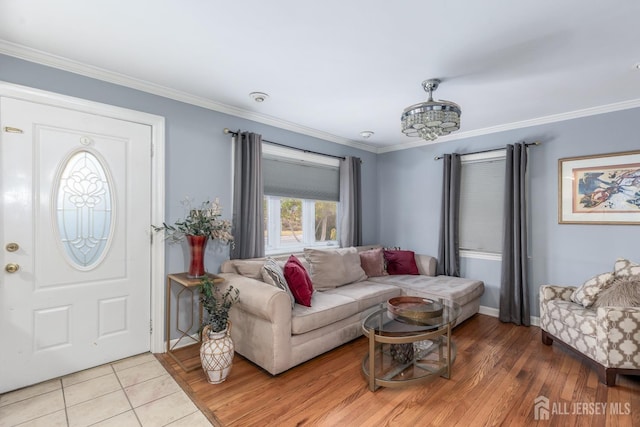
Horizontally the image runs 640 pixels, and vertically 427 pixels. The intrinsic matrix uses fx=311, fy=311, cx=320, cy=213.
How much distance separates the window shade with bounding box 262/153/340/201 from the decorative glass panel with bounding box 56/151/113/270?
5.41 ft

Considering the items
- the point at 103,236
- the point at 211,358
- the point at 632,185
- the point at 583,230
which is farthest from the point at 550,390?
the point at 103,236

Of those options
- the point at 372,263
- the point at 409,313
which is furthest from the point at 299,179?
the point at 409,313

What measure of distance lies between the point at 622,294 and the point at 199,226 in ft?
11.8

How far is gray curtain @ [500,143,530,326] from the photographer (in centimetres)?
365

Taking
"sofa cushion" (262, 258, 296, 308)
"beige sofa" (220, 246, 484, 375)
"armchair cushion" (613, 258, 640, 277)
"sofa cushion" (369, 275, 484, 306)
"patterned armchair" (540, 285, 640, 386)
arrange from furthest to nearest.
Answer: "sofa cushion" (369, 275, 484, 306) < "sofa cushion" (262, 258, 296, 308) < "armchair cushion" (613, 258, 640, 277) < "beige sofa" (220, 246, 484, 375) < "patterned armchair" (540, 285, 640, 386)

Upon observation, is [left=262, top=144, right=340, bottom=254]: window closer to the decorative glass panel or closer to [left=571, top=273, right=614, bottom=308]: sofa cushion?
the decorative glass panel

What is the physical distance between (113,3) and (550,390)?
3839mm

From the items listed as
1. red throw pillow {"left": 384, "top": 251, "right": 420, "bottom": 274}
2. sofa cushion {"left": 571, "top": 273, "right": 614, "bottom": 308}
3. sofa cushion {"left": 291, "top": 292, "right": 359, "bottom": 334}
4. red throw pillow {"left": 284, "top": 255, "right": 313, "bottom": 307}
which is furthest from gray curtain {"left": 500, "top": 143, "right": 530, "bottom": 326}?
red throw pillow {"left": 284, "top": 255, "right": 313, "bottom": 307}

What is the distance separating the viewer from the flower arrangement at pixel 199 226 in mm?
2836

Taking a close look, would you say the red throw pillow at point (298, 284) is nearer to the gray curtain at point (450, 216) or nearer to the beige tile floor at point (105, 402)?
the beige tile floor at point (105, 402)

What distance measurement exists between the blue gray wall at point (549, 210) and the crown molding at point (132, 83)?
6.60ft

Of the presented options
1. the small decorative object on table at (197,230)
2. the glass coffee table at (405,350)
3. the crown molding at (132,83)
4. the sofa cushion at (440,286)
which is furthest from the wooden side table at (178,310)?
the sofa cushion at (440,286)

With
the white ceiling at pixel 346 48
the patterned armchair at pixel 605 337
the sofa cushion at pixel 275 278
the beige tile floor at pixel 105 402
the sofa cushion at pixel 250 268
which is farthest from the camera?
the sofa cushion at pixel 250 268

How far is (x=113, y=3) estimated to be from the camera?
5.76 ft
